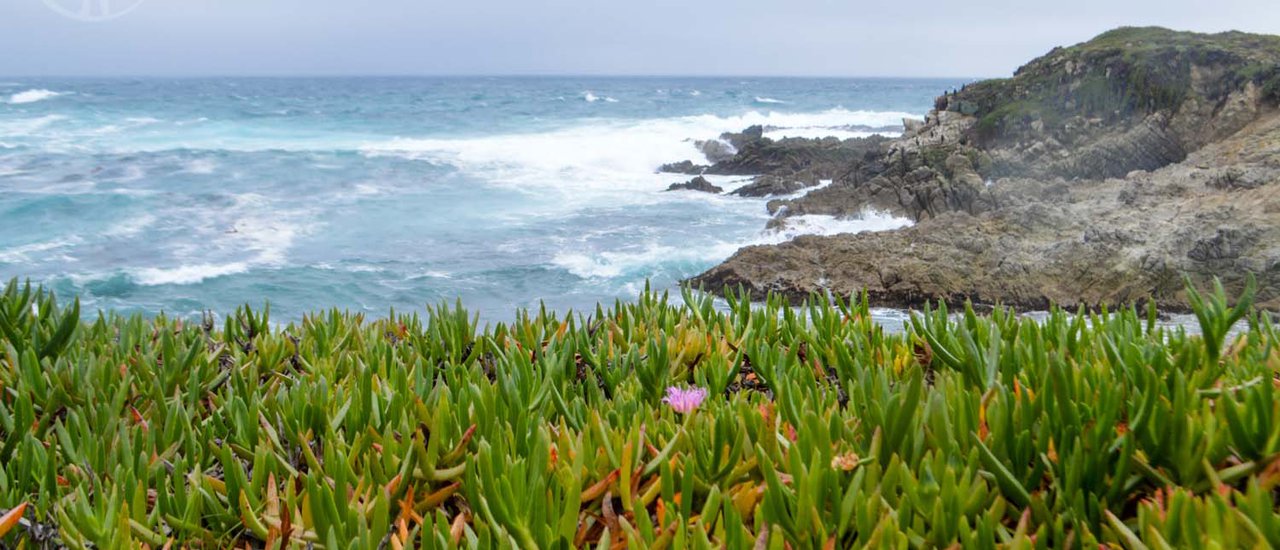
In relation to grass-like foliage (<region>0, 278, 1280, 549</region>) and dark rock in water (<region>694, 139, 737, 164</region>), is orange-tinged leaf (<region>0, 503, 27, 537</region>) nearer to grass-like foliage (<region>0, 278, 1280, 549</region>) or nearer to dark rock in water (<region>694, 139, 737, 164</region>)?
grass-like foliage (<region>0, 278, 1280, 549</region>)

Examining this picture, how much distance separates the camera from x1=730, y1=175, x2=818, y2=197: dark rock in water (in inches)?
848

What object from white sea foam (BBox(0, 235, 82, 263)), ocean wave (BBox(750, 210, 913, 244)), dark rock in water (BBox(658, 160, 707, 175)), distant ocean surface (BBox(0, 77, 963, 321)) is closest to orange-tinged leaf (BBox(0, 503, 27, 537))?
distant ocean surface (BBox(0, 77, 963, 321))

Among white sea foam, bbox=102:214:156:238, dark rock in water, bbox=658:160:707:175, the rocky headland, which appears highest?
the rocky headland

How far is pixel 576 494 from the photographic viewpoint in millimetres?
1528

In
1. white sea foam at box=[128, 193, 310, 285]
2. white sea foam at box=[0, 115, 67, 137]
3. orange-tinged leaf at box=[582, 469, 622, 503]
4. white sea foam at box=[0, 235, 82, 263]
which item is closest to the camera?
orange-tinged leaf at box=[582, 469, 622, 503]

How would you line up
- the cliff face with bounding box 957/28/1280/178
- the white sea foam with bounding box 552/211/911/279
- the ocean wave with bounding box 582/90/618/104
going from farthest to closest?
the ocean wave with bounding box 582/90/618/104, the cliff face with bounding box 957/28/1280/178, the white sea foam with bounding box 552/211/911/279

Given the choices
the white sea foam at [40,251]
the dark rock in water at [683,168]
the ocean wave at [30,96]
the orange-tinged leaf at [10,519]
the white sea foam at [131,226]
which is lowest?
the white sea foam at [40,251]

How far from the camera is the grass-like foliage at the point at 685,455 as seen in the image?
1.54 m

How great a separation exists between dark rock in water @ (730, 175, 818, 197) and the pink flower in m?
19.4

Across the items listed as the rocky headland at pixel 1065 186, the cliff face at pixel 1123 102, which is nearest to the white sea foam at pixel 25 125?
the rocky headland at pixel 1065 186

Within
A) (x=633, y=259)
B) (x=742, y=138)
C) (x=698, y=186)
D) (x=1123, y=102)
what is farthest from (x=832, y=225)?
(x=742, y=138)

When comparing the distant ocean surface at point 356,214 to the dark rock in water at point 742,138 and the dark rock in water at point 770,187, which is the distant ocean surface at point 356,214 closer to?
the dark rock in water at point 770,187

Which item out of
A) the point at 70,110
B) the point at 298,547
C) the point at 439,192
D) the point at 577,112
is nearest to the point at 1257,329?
the point at 298,547

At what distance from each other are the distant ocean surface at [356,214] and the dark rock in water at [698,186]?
1.61 ft
